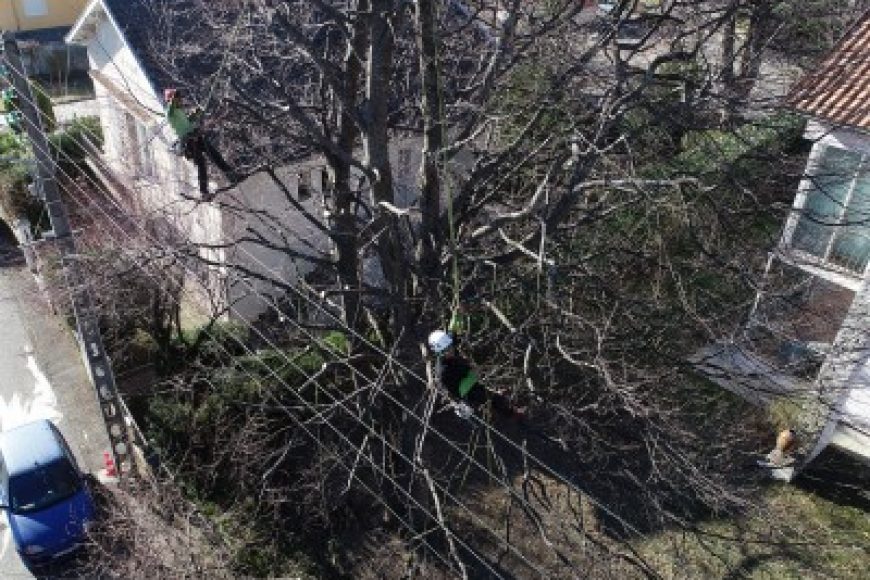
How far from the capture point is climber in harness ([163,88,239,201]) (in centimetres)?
1020

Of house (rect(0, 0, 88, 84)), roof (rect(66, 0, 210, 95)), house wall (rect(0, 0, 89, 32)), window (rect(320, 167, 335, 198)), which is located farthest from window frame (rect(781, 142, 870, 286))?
house wall (rect(0, 0, 89, 32))

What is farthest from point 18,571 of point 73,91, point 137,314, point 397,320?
point 73,91

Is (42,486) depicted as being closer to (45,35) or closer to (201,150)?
(201,150)

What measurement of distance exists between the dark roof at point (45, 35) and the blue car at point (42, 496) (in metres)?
22.6

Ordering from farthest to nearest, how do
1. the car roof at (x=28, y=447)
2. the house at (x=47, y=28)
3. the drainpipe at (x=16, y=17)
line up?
the drainpipe at (x=16, y=17) < the house at (x=47, y=28) < the car roof at (x=28, y=447)

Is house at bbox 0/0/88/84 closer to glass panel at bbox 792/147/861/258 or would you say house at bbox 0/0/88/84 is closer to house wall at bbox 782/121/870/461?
glass panel at bbox 792/147/861/258

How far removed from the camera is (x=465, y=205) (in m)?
10.0

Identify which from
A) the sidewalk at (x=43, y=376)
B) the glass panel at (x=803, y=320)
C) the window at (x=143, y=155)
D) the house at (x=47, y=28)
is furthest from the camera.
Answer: the house at (x=47, y=28)

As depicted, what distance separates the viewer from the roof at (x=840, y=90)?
11.8 m

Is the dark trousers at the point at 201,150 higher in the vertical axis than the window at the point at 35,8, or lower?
lower

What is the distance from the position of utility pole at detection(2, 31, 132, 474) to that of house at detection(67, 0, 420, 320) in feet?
9.12

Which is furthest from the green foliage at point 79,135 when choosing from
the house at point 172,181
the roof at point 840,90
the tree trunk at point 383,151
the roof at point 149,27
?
the roof at point 840,90

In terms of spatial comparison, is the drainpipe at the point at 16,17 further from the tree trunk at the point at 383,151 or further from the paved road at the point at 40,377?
the tree trunk at the point at 383,151

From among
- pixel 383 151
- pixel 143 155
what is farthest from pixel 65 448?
pixel 143 155
